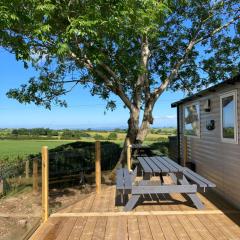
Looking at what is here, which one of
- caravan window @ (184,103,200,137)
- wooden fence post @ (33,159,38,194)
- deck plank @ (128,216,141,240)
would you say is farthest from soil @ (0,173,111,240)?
caravan window @ (184,103,200,137)

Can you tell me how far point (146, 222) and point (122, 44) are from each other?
5.50 metres

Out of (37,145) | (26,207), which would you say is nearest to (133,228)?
(26,207)

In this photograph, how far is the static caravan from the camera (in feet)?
23.4

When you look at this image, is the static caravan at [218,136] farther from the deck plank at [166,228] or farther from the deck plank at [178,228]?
the deck plank at [166,228]

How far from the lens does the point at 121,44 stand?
10.4 meters

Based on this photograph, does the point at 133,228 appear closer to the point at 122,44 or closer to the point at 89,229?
the point at 89,229

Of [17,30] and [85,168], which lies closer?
[17,30]

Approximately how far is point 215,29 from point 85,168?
6927 mm

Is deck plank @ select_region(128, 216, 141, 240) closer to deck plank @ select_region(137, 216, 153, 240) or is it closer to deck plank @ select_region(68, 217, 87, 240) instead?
deck plank @ select_region(137, 216, 153, 240)

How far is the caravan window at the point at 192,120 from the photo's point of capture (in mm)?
10711

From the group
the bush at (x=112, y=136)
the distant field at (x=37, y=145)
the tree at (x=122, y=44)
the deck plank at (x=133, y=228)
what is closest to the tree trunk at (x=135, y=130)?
the tree at (x=122, y=44)

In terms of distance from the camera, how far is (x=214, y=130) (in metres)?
8.72

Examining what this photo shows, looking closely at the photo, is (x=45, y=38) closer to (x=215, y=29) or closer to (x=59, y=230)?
(x=59, y=230)

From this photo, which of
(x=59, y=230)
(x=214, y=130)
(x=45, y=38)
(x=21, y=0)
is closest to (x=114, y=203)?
(x=59, y=230)
